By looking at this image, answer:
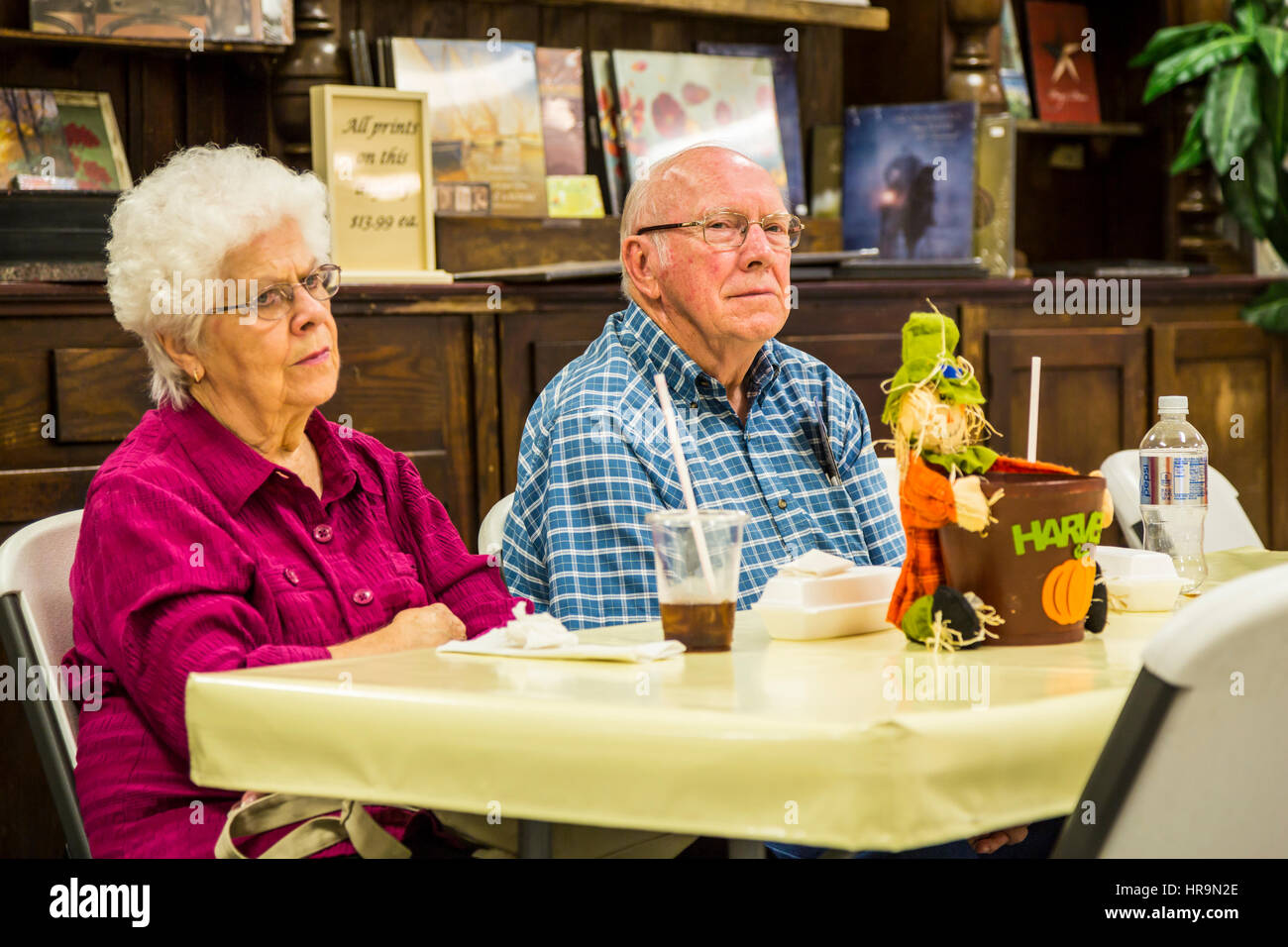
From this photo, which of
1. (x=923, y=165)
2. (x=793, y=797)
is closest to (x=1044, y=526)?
(x=793, y=797)

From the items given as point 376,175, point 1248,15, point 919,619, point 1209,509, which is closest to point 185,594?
point 919,619

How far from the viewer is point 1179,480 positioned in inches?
66.1

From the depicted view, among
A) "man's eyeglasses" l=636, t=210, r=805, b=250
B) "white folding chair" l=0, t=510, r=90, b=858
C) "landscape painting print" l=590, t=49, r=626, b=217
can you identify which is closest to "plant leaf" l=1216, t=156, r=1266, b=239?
"landscape painting print" l=590, t=49, r=626, b=217

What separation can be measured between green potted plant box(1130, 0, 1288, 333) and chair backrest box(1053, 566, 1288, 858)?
2.74 metres

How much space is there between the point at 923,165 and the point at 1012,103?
645 mm

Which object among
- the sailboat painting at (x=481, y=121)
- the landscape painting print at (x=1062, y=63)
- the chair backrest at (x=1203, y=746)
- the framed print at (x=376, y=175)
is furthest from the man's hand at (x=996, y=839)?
the landscape painting print at (x=1062, y=63)

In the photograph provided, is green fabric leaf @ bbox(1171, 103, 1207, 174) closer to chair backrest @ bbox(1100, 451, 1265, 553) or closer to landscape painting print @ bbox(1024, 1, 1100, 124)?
landscape painting print @ bbox(1024, 1, 1100, 124)

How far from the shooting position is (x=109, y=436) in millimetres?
2432

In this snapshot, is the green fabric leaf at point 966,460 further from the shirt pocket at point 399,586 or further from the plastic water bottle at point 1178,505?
the shirt pocket at point 399,586

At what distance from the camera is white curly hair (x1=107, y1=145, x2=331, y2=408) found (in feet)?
5.44

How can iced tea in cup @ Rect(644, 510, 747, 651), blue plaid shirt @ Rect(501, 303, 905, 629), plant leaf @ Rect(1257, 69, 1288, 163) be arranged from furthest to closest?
plant leaf @ Rect(1257, 69, 1288, 163), blue plaid shirt @ Rect(501, 303, 905, 629), iced tea in cup @ Rect(644, 510, 747, 651)

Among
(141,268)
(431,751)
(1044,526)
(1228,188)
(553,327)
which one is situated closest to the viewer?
(431,751)

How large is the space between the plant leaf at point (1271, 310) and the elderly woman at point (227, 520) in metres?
2.27

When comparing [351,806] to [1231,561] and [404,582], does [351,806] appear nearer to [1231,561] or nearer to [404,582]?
[404,582]
